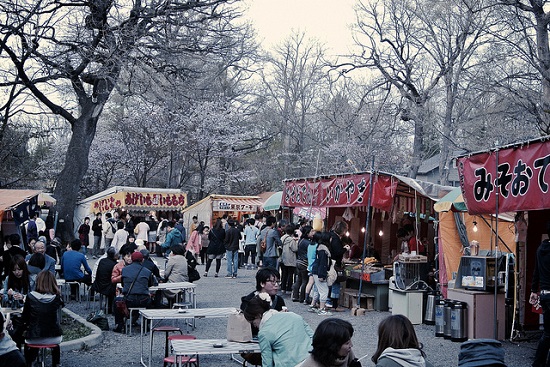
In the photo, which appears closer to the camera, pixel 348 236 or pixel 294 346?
pixel 294 346

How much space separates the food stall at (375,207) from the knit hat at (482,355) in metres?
9.16

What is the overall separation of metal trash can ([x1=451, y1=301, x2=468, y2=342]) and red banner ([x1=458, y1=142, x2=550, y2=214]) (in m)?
1.79

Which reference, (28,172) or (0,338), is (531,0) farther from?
(28,172)

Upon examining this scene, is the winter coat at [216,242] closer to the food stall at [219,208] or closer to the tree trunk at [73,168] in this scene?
the tree trunk at [73,168]

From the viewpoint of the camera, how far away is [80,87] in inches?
877

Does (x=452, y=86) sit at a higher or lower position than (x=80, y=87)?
higher

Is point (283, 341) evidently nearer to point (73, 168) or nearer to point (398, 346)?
point (398, 346)

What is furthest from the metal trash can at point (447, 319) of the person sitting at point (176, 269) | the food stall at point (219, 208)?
the food stall at point (219, 208)

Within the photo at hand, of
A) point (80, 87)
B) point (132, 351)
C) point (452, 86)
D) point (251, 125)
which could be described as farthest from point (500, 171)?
point (251, 125)

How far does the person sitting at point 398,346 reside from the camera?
4.12m

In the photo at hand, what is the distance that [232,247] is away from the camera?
64.6 ft

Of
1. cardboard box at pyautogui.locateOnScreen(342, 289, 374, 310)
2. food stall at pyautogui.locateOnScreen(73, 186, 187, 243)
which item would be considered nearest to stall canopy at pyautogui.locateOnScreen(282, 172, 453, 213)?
cardboard box at pyautogui.locateOnScreen(342, 289, 374, 310)

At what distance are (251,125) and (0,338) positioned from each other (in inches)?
1585

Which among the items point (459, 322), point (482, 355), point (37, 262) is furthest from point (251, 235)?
point (482, 355)
